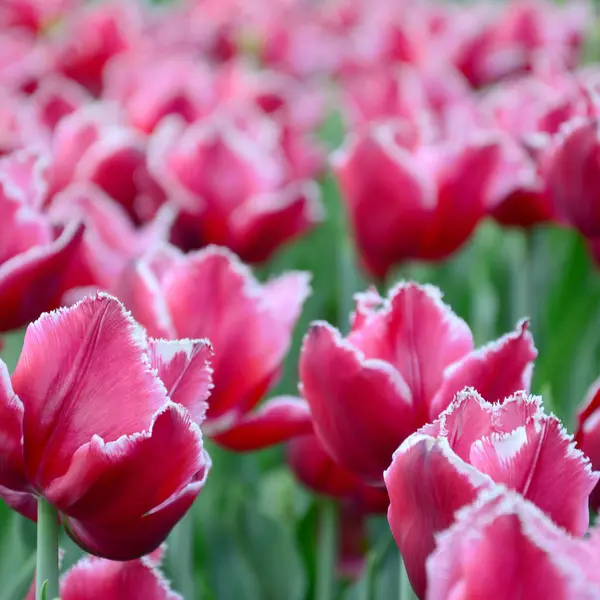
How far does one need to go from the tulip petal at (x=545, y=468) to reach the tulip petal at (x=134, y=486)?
4.6 inches

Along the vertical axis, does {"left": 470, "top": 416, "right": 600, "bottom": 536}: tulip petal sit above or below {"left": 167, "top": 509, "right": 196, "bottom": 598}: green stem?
above

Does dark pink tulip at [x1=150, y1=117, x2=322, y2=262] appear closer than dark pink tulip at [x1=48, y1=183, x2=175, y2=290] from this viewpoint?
No

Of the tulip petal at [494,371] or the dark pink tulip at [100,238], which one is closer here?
the tulip petal at [494,371]

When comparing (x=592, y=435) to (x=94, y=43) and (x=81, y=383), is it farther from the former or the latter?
(x=94, y=43)

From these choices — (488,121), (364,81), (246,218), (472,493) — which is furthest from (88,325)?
(364,81)

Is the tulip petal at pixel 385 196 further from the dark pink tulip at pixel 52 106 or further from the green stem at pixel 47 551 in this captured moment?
the green stem at pixel 47 551

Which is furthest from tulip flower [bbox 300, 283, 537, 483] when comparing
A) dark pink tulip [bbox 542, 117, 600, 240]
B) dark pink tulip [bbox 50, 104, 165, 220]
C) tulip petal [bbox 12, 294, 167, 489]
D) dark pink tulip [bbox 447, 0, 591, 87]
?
dark pink tulip [bbox 447, 0, 591, 87]

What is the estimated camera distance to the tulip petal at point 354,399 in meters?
0.51

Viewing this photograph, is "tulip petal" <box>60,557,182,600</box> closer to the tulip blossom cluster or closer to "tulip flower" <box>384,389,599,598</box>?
the tulip blossom cluster

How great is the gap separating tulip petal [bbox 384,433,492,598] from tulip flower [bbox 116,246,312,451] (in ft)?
0.66

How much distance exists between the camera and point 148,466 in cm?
44

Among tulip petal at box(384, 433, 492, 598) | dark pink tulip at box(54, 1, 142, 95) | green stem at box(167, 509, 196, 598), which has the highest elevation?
tulip petal at box(384, 433, 492, 598)

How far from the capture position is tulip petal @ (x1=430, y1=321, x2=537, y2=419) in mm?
495

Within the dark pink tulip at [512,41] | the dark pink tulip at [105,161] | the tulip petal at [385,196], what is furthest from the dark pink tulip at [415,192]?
the dark pink tulip at [512,41]
